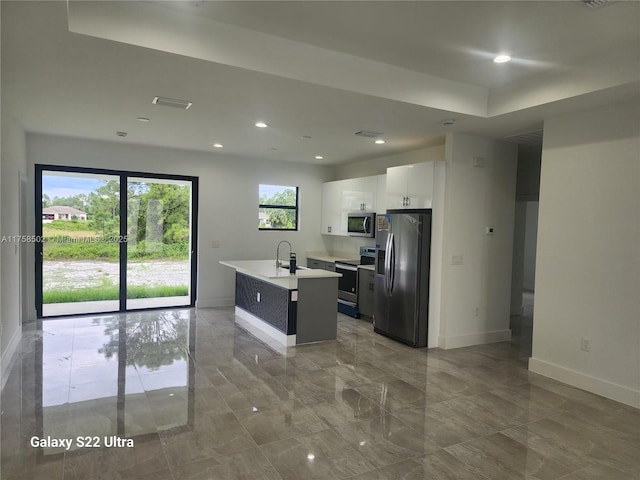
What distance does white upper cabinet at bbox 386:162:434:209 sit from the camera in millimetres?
5109

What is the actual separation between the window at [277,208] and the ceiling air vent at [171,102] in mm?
3536

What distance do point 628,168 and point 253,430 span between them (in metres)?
3.90

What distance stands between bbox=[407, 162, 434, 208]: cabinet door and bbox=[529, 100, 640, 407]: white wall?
4.17 feet

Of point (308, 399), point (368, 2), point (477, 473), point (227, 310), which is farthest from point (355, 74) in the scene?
point (227, 310)

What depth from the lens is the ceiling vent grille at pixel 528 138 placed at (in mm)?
4904

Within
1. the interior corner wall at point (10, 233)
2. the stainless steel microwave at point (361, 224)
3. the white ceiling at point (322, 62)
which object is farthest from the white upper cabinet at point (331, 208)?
the interior corner wall at point (10, 233)

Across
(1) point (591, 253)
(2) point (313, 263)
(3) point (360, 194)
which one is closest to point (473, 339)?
(1) point (591, 253)

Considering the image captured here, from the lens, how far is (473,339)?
210 inches

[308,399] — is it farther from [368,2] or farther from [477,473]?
[368,2]

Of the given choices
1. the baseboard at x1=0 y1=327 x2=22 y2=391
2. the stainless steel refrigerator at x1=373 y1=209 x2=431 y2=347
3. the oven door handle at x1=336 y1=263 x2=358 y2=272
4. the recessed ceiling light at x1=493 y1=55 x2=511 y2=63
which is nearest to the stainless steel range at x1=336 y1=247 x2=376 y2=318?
the oven door handle at x1=336 y1=263 x2=358 y2=272

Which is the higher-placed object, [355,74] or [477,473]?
[355,74]

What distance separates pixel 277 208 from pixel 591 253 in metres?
5.33

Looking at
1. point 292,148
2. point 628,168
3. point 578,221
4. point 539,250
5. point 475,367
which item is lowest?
point 475,367

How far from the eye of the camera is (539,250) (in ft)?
14.2
